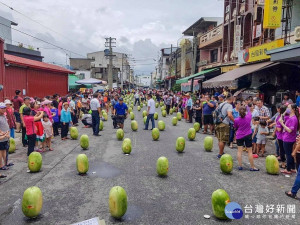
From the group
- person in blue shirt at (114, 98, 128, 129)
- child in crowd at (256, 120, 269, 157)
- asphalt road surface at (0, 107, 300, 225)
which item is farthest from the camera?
person in blue shirt at (114, 98, 128, 129)

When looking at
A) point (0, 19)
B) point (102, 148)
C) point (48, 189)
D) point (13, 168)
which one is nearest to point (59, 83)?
point (0, 19)

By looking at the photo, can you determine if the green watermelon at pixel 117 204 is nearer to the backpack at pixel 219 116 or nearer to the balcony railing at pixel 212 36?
the backpack at pixel 219 116

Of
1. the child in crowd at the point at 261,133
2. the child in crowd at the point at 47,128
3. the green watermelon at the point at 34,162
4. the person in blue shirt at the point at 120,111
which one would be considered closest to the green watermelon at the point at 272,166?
the child in crowd at the point at 261,133

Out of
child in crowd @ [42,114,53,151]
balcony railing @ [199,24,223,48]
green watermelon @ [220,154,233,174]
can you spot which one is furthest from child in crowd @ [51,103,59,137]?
balcony railing @ [199,24,223,48]

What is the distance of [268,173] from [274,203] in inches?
78.7

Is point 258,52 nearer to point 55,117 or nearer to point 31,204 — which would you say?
point 55,117

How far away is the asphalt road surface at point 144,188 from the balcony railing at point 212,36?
62.7ft

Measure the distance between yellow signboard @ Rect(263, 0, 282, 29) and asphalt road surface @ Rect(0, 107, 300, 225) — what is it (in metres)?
7.68

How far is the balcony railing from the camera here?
26.2 metres

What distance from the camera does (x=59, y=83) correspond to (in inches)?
1012

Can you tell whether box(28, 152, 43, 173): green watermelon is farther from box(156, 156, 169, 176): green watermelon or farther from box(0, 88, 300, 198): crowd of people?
box(156, 156, 169, 176): green watermelon

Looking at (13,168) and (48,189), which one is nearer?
(48,189)

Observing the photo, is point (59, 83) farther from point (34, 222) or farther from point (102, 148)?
point (34, 222)

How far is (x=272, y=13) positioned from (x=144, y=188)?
12.3 metres
